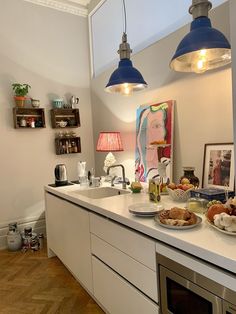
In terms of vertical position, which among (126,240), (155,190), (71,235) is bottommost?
(71,235)

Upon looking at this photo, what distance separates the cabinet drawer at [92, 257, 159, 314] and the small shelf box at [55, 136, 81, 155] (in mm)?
1926

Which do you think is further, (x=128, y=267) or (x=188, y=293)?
(x=128, y=267)

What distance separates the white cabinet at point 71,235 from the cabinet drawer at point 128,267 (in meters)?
0.17

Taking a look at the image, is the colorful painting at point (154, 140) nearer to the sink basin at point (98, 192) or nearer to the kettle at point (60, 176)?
the sink basin at point (98, 192)

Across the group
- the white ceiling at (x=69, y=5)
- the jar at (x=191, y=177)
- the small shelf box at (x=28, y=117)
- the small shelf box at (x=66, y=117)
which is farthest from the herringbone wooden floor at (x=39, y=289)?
the white ceiling at (x=69, y=5)

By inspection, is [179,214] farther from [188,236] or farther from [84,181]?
[84,181]

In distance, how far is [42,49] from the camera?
10.9 feet

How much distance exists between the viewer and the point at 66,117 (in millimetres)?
3492

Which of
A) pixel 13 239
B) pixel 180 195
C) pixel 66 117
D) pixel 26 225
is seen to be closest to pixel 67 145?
pixel 66 117

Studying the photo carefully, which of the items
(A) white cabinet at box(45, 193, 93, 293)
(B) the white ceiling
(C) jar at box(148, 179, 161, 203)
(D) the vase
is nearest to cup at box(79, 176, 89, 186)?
(A) white cabinet at box(45, 193, 93, 293)

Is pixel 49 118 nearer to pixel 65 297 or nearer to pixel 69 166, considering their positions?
pixel 69 166

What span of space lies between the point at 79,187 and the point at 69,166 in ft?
3.65

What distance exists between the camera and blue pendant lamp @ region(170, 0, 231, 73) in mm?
1226

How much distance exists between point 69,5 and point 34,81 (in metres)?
1.25
